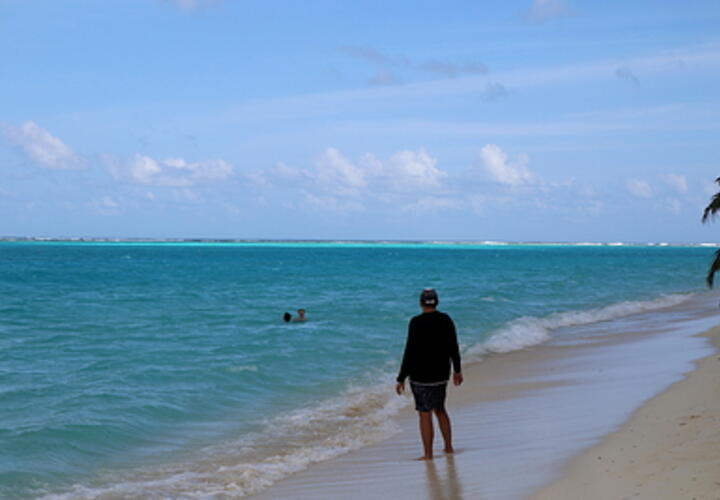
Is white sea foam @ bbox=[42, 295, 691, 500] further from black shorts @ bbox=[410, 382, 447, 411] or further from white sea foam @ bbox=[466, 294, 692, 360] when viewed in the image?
white sea foam @ bbox=[466, 294, 692, 360]

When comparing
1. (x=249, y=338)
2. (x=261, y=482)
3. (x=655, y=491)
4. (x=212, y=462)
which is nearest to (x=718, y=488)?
(x=655, y=491)

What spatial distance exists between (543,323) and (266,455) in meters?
17.5

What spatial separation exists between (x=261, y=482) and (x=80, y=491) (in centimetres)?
184

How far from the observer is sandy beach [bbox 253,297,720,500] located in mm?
6309

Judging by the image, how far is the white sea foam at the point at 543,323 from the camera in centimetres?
1983

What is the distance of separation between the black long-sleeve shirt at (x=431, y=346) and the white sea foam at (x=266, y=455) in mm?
1840

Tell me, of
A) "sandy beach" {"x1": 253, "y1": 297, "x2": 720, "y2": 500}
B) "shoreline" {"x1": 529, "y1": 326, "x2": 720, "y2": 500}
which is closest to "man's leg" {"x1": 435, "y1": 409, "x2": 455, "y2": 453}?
"sandy beach" {"x1": 253, "y1": 297, "x2": 720, "y2": 500}

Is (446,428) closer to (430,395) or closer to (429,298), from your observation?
(430,395)

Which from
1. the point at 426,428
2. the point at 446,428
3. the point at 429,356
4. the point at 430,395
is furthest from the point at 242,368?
the point at 429,356

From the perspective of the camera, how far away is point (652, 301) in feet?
114

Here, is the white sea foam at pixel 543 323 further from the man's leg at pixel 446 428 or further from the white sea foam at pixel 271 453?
the man's leg at pixel 446 428

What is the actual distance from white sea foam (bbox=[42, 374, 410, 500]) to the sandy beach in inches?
12.5

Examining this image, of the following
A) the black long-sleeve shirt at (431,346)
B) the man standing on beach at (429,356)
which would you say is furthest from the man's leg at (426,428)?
the black long-sleeve shirt at (431,346)

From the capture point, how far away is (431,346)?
7797 mm
